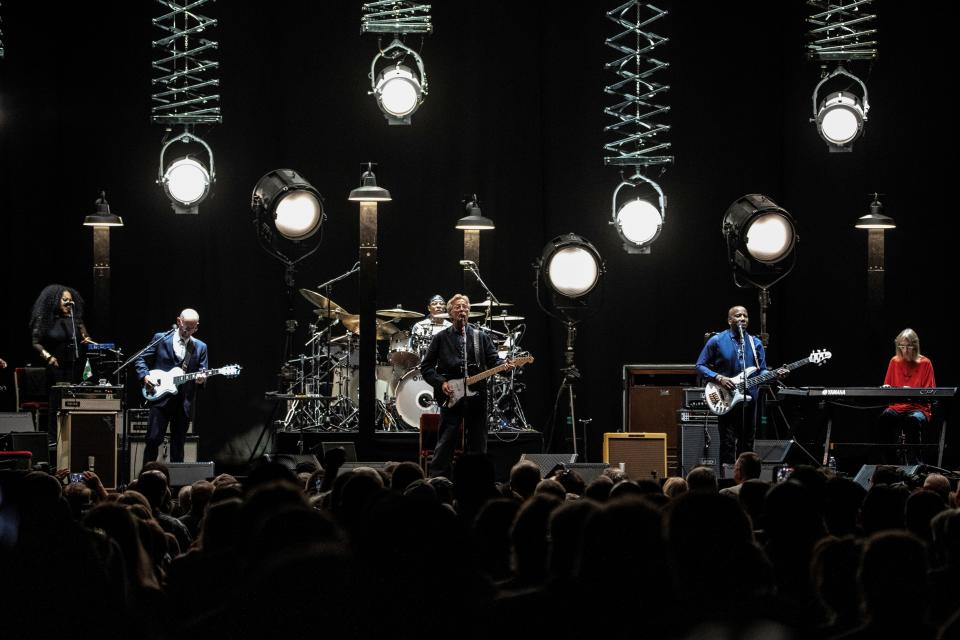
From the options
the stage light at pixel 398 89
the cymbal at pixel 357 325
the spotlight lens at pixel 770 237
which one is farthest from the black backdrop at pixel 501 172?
the spotlight lens at pixel 770 237

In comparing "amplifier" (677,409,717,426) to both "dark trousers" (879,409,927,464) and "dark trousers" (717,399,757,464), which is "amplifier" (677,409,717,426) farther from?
"dark trousers" (879,409,927,464)

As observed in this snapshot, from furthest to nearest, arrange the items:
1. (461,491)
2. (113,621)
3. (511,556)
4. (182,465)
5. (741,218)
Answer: (741,218)
(182,465)
(461,491)
(511,556)
(113,621)

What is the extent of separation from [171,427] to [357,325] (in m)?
2.53

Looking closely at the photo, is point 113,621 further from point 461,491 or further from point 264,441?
point 264,441

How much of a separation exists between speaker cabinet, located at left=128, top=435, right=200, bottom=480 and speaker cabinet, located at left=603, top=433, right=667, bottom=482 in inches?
165

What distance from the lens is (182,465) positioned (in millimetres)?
9781

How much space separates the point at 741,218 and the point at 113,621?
8.23 meters

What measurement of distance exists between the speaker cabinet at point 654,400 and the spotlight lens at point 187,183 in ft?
15.8

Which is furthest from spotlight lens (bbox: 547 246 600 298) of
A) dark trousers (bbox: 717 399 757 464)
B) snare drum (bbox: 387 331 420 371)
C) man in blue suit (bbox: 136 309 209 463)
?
man in blue suit (bbox: 136 309 209 463)

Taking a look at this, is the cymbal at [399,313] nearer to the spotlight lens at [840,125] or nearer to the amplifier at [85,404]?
the amplifier at [85,404]

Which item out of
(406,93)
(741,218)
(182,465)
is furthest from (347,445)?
(741,218)

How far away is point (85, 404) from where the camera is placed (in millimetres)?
11789

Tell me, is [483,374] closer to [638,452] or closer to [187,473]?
[638,452]

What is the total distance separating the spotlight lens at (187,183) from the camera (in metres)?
10.9
